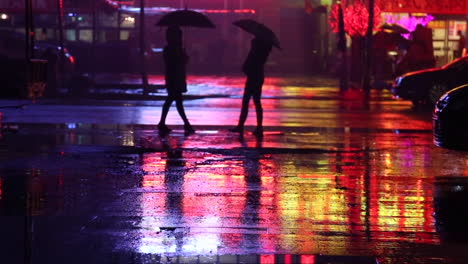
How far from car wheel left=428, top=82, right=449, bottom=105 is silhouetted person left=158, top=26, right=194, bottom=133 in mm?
8039

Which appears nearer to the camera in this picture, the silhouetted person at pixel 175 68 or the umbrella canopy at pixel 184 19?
the silhouetted person at pixel 175 68

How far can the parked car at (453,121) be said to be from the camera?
10336 mm

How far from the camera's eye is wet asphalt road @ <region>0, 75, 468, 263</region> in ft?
22.4

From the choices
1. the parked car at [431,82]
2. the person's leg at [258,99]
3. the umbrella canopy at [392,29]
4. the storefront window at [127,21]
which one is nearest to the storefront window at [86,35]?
the storefront window at [127,21]

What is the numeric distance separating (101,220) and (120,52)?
31582 millimetres

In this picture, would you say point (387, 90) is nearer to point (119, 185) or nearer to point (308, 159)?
point (308, 159)

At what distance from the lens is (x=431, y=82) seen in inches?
846

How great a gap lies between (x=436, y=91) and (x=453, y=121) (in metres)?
11.0

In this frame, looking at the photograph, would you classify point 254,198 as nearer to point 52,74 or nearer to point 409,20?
point 52,74

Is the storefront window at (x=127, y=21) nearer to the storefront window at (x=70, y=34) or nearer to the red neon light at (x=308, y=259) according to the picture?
the storefront window at (x=70, y=34)

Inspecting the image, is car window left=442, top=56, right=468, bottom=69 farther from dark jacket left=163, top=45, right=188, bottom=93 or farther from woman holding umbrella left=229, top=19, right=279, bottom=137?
dark jacket left=163, top=45, right=188, bottom=93

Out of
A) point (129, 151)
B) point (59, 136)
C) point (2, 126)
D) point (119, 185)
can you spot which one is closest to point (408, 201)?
point (119, 185)

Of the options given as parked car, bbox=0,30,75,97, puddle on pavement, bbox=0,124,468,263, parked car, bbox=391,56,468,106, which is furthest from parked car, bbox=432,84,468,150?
parked car, bbox=391,56,468,106

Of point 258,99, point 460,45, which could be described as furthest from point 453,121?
point 460,45
